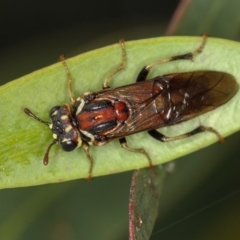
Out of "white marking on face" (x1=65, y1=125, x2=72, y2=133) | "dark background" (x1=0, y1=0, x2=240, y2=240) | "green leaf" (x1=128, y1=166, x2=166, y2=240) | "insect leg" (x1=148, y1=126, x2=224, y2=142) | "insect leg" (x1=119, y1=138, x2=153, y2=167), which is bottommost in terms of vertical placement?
"dark background" (x1=0, y1=0, x2=240, y2=240)

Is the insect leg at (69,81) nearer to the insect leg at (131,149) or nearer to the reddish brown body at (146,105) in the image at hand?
the reddish brown body at (146,105)

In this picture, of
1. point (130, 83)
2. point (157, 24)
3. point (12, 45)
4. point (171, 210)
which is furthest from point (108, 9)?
point (171, 210)

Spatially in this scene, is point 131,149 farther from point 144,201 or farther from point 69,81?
point 69,81

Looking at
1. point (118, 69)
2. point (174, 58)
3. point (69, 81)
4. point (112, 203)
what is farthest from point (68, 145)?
point (174, 58)

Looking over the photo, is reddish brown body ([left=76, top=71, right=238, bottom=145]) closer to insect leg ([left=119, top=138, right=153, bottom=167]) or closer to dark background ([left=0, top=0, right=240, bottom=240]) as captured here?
insect leg ([left=119, top=138, right=153, bottom=167])

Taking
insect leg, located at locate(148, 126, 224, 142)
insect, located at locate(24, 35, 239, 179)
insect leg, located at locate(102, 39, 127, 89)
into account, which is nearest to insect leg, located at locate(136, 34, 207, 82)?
insect, located at locate(24, 35, 239, 179)

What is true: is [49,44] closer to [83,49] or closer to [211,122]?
[83,49]
